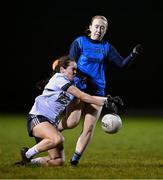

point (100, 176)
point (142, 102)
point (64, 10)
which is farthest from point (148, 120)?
point (100, 176)

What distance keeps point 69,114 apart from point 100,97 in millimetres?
510

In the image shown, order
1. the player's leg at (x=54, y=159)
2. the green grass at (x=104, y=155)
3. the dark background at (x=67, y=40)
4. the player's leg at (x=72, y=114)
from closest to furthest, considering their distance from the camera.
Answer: the green grass at (x=104, y=155) → the player's leg at (x=54, y=159) → the player's leg at (x=72, y=114) → the dark background at (x=67, y=40)

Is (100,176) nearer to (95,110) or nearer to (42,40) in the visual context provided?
(95,110)

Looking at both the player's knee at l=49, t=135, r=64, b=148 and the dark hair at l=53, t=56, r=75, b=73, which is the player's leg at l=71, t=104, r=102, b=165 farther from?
the dark hair at l=53, t=56, r=75, b=73

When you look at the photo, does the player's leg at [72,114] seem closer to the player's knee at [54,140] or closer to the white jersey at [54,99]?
the white jersey at [54,99]

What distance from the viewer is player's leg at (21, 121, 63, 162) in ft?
27.5

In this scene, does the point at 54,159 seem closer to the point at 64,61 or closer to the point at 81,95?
the point at 81,95

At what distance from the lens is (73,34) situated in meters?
30.8

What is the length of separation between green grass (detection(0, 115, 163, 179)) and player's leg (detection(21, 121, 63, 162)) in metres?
0.27

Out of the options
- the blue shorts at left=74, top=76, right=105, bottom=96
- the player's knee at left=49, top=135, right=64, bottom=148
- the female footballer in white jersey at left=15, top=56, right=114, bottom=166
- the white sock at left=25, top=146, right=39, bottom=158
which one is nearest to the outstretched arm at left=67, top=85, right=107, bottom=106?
the female footballer in white jersey at left=15, top=56, right=114, bottom=166

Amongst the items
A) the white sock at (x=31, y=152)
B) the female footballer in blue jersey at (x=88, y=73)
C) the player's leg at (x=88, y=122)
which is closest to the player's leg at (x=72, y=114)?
the female footballer in blue jersey at (x=88, y=73)

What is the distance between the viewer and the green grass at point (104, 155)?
25.7ft

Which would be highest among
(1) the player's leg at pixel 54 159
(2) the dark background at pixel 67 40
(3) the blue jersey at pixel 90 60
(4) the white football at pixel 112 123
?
(3) the blue jersey at pixel 90 60

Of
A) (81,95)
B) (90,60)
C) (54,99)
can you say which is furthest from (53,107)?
(90,60)
